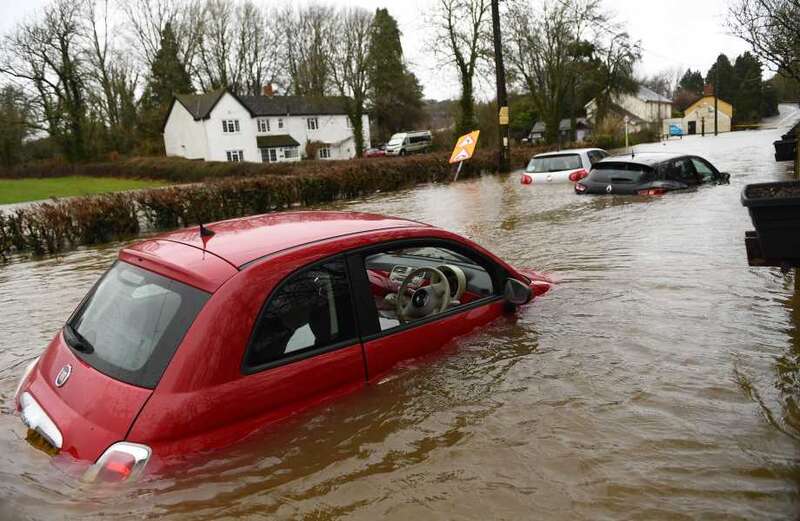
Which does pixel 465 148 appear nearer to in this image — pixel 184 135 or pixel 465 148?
pixel 465 148

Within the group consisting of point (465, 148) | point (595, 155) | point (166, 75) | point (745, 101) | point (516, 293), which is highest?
point (166, 75)

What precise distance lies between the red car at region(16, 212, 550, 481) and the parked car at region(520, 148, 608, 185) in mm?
13269

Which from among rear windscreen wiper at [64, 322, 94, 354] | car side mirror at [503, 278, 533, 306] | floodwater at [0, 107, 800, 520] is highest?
rear windscreen wiper at [64, 322, 94, 354]

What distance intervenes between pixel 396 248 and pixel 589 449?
1640mm

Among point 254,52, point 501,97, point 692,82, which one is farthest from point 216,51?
point 692,82

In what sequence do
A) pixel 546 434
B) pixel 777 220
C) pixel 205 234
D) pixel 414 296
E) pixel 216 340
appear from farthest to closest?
pixel 414 296 → pixel 205 234 → pixel 546 434 → pixel 777 220 → pixel 216 340

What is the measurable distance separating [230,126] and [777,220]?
2341 inches

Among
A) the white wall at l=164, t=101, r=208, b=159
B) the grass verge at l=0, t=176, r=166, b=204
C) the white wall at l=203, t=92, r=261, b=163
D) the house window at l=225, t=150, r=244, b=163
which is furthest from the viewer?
the house window at l=225, t=150, r=244, b=163

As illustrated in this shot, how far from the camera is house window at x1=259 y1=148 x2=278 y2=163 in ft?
201

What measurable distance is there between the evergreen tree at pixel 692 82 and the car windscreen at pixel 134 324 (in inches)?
5775

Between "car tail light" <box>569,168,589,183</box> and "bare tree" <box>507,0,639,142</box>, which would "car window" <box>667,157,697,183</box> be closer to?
"car tail light" <box>569,168,589,183</box>

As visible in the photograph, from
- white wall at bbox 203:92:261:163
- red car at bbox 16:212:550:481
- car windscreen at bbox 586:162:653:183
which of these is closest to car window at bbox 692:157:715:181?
car windscreen at bbox 586:162:653:183

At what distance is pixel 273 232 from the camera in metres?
3.84

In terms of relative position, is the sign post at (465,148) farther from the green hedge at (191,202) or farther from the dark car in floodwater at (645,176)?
the dark car in floodwater at (645,176)
